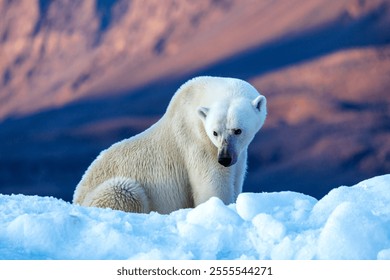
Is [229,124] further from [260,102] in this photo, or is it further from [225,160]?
[260,102]

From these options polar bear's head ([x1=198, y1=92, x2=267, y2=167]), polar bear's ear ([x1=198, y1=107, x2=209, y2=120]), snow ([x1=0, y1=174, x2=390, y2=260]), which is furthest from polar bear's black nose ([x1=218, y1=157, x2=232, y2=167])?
snow ([x1=0, y1=174, x2=390, y2=260])


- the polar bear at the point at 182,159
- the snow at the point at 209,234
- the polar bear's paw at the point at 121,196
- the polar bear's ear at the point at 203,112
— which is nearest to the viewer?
the snow at the point at 209,234

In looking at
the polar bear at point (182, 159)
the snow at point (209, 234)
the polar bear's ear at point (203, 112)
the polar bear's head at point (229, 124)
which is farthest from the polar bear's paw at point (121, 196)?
the snow at point (209, 234)

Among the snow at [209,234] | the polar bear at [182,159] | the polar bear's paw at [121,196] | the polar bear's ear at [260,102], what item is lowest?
the snow at [209,234]

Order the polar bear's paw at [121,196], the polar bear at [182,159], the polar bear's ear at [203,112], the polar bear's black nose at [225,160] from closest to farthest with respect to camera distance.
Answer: the polar bear's black nose at [225,160] → the polar bear's ear at [203,112] → the polar bear at [182,159] → the polar bear's paw at [121,196]

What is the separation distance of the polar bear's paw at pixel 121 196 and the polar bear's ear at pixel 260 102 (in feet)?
7.32

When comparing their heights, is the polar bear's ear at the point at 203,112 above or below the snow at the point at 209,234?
above

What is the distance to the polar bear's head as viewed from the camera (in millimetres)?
10078

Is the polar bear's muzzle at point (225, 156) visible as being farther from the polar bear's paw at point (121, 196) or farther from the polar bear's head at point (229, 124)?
the polar bear's paw at point (121, 196)

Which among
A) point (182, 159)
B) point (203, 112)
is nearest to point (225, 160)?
point (203, 112)

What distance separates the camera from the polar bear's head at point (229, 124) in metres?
10.1

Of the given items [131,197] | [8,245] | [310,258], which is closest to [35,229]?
[8,245]

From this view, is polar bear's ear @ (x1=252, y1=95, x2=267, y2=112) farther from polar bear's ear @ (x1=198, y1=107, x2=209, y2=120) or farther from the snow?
the snow
